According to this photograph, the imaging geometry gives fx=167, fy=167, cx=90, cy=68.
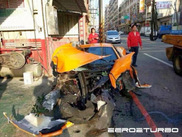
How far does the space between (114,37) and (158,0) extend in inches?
1177

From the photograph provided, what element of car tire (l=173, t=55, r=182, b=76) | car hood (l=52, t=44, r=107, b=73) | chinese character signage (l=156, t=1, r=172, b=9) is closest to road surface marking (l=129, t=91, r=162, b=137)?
car hood (l=52, t=44, r=107, b=73)

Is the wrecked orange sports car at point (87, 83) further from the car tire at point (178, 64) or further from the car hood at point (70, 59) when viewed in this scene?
the car tire at point (178, 64)

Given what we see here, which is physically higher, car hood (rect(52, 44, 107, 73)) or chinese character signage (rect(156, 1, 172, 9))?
chinese character signage (rect(156, 1, 172, 9))

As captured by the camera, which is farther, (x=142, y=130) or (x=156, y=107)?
(x=156, y=107)

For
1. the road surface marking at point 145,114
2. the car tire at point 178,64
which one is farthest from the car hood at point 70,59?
the car tire at point 178,64

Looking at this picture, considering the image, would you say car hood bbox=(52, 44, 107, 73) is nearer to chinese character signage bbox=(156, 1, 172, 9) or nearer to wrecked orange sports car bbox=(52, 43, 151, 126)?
wrecked orange sports car bbox=(52, 43, 151, 126)

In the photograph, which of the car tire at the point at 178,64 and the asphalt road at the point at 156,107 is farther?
the car tire at the point at 178,64

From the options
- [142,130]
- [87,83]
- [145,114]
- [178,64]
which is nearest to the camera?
[142,130]

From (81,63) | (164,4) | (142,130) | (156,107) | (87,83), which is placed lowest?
(142,130)

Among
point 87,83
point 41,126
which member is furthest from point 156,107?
point 41,126

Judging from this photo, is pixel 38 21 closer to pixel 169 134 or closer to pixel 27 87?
pixel 27 87

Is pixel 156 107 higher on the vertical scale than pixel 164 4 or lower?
lower

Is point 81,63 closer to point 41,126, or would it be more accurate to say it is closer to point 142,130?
point 41,126

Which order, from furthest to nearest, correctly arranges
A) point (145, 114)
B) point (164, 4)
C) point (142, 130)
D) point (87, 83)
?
point (164, 4), point (87, 83), point (145, 114), point (142, 130)
